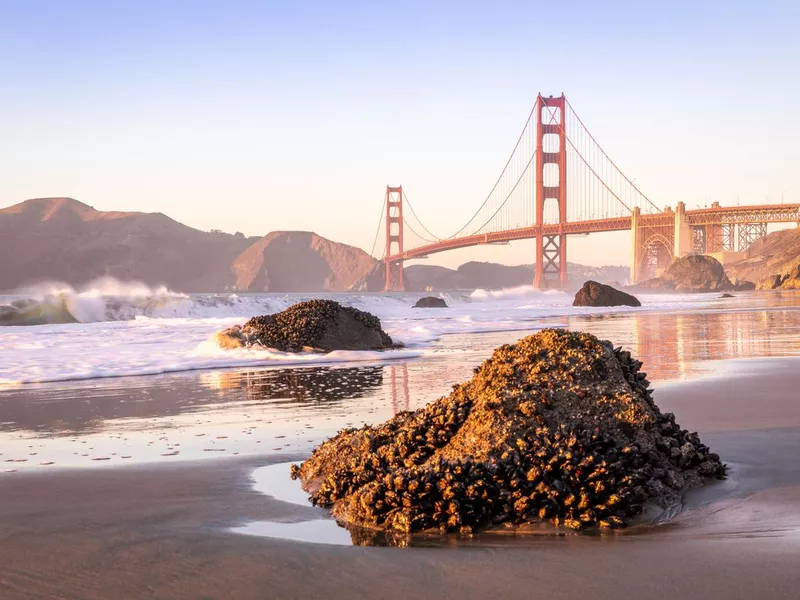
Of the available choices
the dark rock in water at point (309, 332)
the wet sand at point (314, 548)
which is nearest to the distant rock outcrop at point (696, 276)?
the dark rock in water at point (309, 332)

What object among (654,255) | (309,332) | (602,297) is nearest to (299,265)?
(654,255)

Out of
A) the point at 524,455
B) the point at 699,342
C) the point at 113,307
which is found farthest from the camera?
the point at 113,307

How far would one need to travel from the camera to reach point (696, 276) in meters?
80.7

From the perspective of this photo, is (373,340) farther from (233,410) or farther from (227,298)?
(227,298)

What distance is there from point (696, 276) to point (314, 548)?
82525mm

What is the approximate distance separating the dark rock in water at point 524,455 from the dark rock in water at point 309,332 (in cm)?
776

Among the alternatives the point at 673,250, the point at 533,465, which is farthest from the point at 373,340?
the point at 673,250

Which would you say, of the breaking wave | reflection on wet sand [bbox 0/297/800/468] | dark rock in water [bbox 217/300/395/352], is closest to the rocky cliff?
the breaking wave

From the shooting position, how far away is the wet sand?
248 cm

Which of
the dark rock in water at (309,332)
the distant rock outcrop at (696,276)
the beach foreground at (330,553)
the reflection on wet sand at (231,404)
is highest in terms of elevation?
the distant rock outcrop at (696,276)

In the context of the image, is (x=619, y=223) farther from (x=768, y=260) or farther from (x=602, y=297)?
(x=602, y=297)

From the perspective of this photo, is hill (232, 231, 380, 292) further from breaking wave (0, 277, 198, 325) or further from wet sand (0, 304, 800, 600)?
wet sand (0, 304, 800, 600)

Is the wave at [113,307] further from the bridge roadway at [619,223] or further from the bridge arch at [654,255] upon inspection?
the bridge arch at [654,255]

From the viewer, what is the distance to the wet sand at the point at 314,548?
2477 mm
